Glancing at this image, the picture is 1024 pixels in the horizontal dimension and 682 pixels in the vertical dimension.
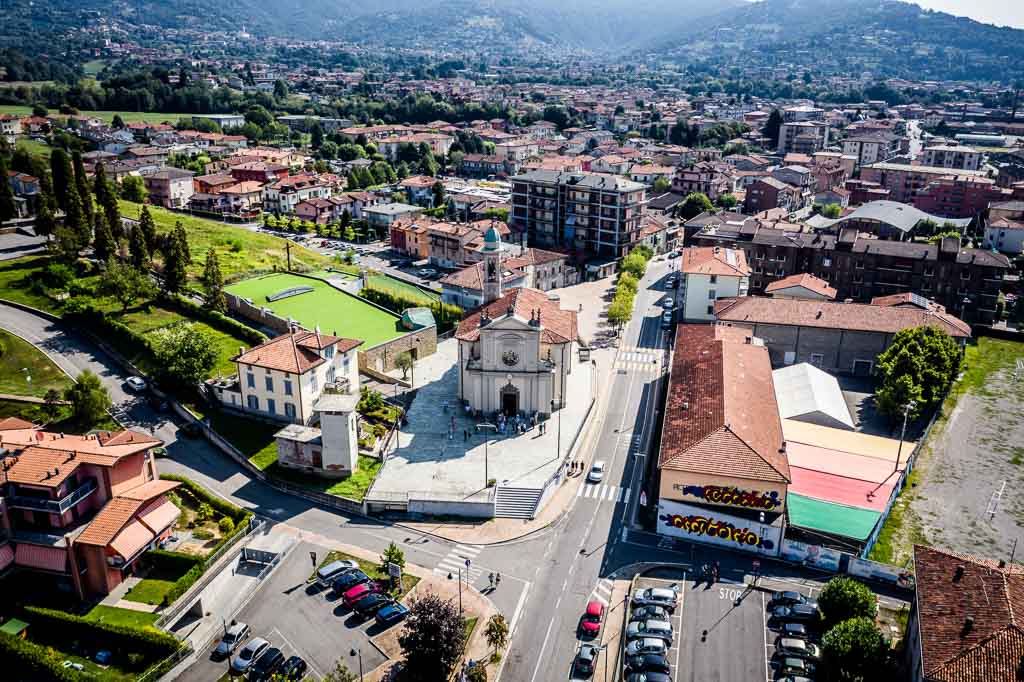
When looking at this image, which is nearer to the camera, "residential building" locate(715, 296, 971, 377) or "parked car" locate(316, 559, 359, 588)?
"parked car" locate(316, 559, 359, 588)

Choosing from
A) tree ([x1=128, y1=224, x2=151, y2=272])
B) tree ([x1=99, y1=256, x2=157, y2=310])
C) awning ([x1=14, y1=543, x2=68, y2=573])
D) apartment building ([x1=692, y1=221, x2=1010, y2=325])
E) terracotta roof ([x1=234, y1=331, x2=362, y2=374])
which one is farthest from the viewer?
apartment building ([x1=692, y1=221, x2=1010, y2=325])

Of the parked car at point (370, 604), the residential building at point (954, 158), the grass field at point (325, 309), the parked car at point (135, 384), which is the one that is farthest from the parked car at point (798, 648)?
the residential building at point (954, 158)

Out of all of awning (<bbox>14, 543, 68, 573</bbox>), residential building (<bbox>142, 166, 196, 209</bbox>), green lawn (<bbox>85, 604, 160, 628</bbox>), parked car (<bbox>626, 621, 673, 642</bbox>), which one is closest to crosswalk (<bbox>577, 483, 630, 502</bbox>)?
parked car (<bbox>626, 621, 673, 642</bbox>)

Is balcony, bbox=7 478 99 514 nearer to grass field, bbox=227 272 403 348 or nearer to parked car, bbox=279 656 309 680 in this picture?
parked car, bbox=279 656 309 680

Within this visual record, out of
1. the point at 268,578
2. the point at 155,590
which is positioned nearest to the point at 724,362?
the point at 268,578

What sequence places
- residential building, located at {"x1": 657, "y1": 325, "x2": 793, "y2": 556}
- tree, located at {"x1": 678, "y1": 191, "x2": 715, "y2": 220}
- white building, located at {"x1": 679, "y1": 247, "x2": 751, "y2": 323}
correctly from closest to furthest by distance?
A: residential building, located at {"x1": 657, "y1": 325, "x2": 793, "y2": 556}
white building, located at {"x1": 679, "y1": 247, "x2": 751, "y2": 323}
tree, located at {"x1": 678, "y1": 191, "x2": 715, "y2": 220}

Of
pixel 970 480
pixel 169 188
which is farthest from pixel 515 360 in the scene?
pixel 169 188

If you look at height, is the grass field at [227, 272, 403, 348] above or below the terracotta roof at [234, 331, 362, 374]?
below
